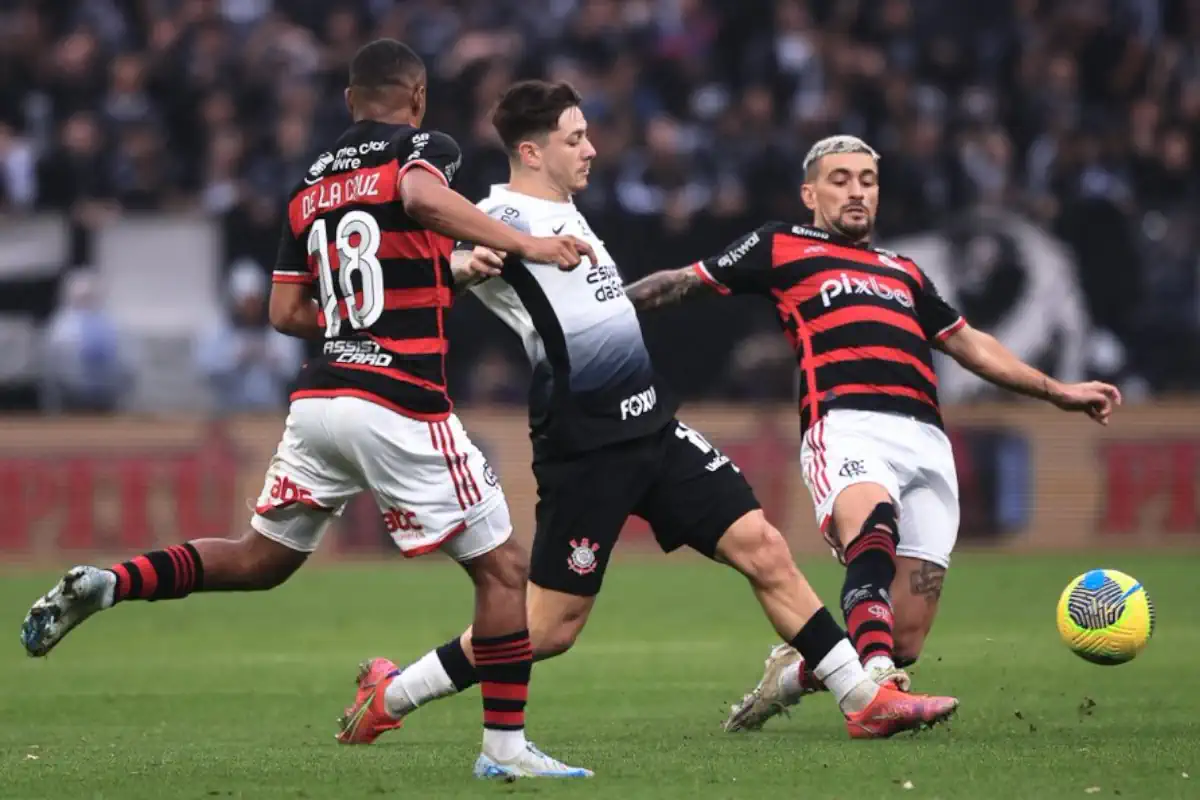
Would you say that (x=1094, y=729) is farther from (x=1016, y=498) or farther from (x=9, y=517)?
(x=9, y=517)

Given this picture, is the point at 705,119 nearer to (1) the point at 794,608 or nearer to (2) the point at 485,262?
(1) the point at 794,608

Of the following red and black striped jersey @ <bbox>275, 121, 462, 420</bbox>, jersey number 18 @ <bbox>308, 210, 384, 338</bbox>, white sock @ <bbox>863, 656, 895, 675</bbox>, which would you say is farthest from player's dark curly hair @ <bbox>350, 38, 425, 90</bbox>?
white sock @ <bbox>863, 656, 895, 675</bbox>

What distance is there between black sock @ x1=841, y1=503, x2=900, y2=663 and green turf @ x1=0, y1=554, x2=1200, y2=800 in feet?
1.30

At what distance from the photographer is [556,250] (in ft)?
20.5

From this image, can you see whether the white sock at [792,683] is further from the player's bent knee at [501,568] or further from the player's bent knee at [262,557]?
the player's bent knee at [262,557]

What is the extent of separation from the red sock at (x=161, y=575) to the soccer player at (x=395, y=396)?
90 mm

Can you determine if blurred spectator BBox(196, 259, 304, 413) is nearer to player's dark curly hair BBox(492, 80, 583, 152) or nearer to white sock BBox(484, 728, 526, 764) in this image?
player's dark curly hair BBox(492, 80, 583, 152)

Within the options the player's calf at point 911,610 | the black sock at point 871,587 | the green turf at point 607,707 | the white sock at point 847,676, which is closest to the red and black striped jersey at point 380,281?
the green turf at point 607,707

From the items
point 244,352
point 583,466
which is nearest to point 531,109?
point 583,466

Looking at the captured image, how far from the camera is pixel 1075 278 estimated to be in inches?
702

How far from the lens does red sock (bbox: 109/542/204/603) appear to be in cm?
695

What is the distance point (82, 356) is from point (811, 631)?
11298 millimetres

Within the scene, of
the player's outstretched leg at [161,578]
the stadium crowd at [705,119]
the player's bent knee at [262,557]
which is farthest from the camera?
the stadium crowd at [705,119]

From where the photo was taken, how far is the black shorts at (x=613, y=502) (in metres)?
7.55
